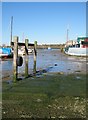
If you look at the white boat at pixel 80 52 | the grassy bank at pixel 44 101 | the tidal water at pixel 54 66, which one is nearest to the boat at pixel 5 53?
the tidal water at pixel 54 66

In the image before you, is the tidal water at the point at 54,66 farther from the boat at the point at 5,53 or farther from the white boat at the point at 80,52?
the white boat at the point at 80,52

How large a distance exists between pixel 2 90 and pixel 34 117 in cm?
441

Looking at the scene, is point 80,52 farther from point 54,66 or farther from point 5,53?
point 54,66

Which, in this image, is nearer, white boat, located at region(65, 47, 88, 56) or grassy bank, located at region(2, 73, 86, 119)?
grassy bank, located at region(2, 73, 86, 119)

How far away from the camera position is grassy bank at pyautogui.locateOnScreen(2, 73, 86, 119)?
8344mm

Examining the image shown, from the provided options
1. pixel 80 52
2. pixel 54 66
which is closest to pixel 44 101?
pixel 54 66

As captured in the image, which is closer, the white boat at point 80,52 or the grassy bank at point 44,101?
the grassy bank at point 44,101

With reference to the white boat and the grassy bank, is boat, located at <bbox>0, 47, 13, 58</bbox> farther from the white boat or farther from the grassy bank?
the grassy bank

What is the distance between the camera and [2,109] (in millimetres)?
8797

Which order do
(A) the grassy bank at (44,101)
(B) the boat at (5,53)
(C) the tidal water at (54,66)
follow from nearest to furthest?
(A) the grassy bank at (44,101)
(C) the tidal water at (54,66)
(B) the boat at (5,53)

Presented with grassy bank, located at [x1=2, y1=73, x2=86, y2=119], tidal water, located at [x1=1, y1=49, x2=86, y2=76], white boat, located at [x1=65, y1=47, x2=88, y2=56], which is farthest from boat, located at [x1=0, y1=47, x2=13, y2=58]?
grassy bank, located at [x1=2, y1=73, x2=86, y2=119]

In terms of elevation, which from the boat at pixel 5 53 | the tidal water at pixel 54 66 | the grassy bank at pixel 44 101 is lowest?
the grassy bank at pixel 44 101

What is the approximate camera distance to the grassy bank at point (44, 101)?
8.34 metres

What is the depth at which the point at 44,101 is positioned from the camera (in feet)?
32.8
